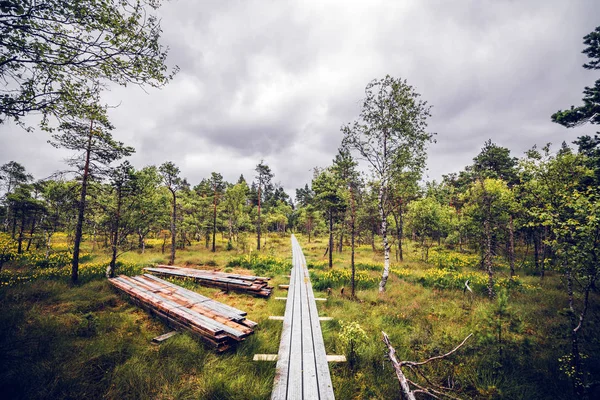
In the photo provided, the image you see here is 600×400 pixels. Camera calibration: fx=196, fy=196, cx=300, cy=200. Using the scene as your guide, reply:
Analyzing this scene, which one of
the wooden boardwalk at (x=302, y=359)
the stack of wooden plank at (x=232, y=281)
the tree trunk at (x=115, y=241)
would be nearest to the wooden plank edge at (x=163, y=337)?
the wooden boardwalk at (x=302, y=359)

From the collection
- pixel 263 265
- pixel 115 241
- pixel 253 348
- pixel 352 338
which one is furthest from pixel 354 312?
pixel 115 241

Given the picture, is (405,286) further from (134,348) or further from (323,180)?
(134,348)

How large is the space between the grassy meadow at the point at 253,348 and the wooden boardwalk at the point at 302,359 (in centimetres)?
33

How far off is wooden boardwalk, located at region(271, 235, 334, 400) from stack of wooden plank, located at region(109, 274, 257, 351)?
4.70 ft

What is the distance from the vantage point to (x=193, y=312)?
7.05m

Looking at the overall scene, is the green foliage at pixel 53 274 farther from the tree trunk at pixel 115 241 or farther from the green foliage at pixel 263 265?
the green foliage at pixel 263 265

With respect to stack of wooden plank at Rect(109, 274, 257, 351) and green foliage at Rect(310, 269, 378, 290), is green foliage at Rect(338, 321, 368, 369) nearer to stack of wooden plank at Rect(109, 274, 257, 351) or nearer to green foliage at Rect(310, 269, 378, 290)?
stack of wooden plank at Rect(109, 274, 257, 351)

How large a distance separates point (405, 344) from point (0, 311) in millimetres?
14004

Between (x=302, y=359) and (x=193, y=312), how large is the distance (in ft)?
13.6

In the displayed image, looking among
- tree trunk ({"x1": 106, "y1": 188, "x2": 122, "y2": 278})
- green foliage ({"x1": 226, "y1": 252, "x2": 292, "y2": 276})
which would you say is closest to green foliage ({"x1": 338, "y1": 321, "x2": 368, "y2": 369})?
green foliage ({"x1": 226, "y1": 252, "x2": 292, "y2": 276})

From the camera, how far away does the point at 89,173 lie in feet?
38.0

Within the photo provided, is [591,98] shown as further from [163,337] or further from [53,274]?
[53,274]

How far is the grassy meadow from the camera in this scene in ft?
14.7

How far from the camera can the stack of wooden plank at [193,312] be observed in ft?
19.6
